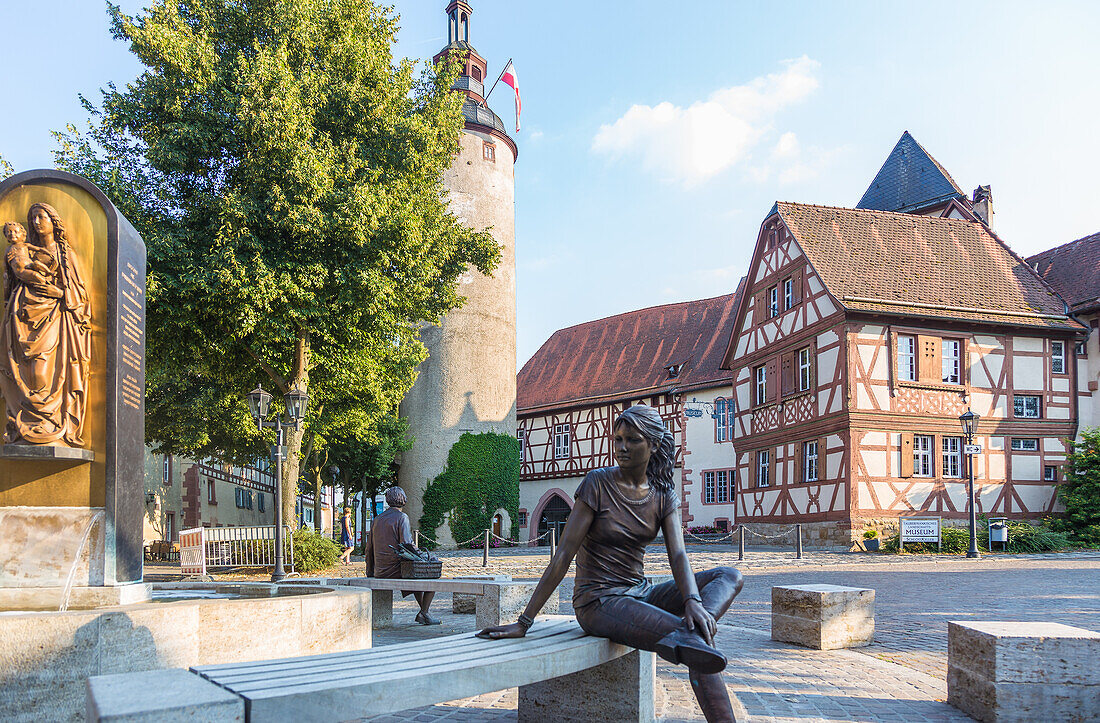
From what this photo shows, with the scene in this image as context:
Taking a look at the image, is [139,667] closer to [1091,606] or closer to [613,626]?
[613,626]

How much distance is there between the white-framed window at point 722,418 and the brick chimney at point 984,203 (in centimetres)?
1292

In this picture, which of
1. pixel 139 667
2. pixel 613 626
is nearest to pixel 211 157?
pixel 139 667

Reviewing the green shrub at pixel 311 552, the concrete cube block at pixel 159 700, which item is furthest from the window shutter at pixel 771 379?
the concrete cube block at pixel 159 700

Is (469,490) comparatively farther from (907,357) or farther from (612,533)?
(612,533)

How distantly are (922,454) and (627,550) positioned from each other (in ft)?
81.1

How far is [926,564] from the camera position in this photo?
798 inches

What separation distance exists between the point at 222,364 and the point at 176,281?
272 centimetres

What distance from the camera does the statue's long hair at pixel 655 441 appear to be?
451 centimetres

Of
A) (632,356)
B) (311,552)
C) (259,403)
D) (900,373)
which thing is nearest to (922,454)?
(900,373)

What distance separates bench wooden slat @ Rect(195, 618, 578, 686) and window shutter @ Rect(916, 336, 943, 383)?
2492cm

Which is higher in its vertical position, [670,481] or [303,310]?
[303,310]

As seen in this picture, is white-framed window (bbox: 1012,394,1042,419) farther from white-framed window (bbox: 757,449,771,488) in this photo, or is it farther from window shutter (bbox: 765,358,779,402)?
white-framed window (bbox: 757,449,771,488)

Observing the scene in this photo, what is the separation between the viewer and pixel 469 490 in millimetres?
34250

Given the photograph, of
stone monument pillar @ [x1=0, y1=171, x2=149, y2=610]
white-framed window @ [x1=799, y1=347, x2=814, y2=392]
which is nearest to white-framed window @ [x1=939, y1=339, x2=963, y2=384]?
white-framed window @ [x1=799, y1=347, x2=814, y2=392]
